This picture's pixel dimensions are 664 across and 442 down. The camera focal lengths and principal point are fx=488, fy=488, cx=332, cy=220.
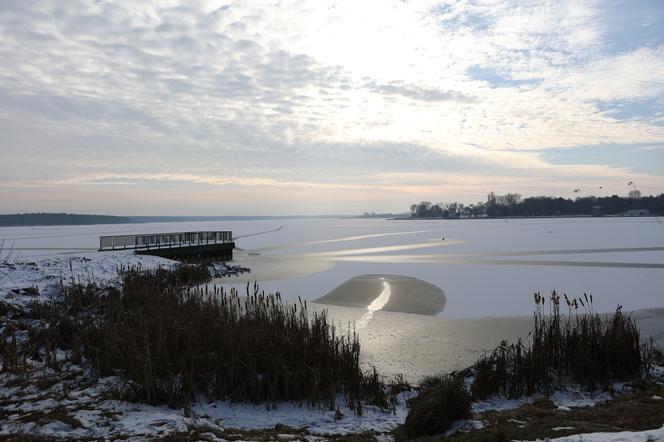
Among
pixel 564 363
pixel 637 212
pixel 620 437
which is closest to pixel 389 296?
pixel 564 363

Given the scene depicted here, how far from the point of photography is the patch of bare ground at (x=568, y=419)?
5.53 metres

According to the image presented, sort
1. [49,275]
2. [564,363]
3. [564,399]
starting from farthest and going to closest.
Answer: [49,275] → [564,363] → [564,399]

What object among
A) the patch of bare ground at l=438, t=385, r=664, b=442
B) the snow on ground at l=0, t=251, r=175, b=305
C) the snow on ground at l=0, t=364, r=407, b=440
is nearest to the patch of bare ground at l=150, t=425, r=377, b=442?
the snow on ground at l=0, t=364, r=407, b=440

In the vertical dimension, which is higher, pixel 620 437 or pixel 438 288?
pixel 620 437

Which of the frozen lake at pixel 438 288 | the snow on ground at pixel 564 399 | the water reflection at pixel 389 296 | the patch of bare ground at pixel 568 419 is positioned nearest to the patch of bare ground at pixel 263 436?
the patch of bare ground at pixel 568 419

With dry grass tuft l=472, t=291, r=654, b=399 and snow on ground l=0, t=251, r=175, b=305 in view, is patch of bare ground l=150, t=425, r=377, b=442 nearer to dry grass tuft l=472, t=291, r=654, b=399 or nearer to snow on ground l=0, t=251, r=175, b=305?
dry grass tuft l=472, t=291, r=654, b=399

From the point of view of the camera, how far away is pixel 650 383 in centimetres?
792

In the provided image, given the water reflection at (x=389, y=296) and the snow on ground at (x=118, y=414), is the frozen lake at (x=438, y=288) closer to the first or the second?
the water reflection at (x=389, y=296)

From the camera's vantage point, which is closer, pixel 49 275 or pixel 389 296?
pixel 49 275

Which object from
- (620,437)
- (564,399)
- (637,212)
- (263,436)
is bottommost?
(564,399)

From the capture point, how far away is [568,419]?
20.4ft

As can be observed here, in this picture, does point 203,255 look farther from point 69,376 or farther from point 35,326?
point 69,376

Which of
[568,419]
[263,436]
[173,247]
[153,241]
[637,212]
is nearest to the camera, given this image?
[263,436]

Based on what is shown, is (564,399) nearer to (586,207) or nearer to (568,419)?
(568,419)
